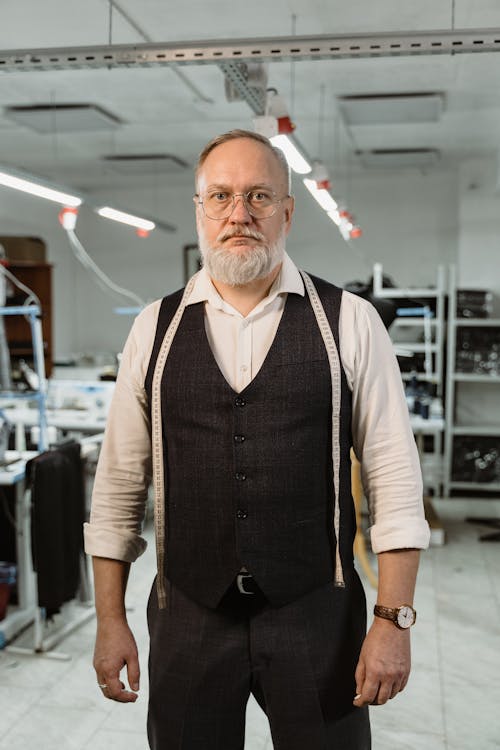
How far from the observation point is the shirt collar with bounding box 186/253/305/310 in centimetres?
142

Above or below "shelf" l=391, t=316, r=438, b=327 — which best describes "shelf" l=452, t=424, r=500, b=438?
below

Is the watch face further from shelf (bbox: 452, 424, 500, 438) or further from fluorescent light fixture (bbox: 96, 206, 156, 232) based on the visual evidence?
shelf (bbox: 452, 424, 500, 438)

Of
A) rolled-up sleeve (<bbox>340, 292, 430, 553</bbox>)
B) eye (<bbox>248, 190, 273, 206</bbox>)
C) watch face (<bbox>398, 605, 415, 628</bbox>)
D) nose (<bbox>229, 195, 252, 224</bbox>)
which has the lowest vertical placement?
watch face (<bbox>398, 605, 415, 628</bbox>)

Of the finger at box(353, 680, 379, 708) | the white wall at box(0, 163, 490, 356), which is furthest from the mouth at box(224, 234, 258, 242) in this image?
the white wall at box(0, 163, 490, 356)

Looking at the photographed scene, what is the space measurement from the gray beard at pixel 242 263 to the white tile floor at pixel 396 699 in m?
1.93

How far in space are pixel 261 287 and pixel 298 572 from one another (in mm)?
527

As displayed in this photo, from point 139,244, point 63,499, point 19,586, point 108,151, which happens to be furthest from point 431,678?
point 139,244

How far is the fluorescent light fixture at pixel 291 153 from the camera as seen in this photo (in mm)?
3086

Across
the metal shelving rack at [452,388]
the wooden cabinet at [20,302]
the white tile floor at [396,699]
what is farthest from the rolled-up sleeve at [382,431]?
the wooden cabinet at [20,302]

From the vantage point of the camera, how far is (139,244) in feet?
28.6

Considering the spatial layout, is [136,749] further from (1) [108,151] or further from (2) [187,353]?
(1) [108,151]

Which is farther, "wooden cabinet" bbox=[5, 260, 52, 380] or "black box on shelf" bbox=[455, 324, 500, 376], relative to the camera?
"wooden cabinet" bbox=[5, 260, 52, 380]

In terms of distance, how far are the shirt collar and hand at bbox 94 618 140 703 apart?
2.07 feet

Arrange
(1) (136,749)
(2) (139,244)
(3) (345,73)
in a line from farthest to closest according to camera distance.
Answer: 1. (2) (139,244)
2. (3) (345,73)
3. (1) (136,749)
